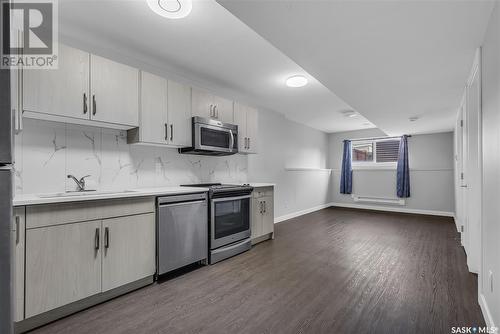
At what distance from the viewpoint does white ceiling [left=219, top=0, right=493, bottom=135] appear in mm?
1467

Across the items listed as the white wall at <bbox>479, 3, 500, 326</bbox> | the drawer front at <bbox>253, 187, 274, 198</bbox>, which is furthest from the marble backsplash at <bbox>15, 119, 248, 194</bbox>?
the white wall at <bbox>479, 3, 500, 326</bbox>

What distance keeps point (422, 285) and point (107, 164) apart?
136 inches

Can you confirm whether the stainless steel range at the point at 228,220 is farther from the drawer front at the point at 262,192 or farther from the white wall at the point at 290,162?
the white wall at the point at 290,162

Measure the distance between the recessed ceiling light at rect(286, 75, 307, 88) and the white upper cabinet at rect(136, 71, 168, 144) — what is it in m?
1.67

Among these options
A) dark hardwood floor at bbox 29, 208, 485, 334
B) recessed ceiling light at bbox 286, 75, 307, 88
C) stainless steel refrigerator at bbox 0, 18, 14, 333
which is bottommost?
dark hardwood floor at bbox 29, 208, 485, 334

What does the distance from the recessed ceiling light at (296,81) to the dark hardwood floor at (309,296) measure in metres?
2.38

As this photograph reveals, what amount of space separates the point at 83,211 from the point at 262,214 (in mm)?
2493

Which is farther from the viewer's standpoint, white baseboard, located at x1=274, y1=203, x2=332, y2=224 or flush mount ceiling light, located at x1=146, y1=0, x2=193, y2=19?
white baseboard, located at x1=274, y1=203, x2=332, y2=224

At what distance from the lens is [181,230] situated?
2.67 m

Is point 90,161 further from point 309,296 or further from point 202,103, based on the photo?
point 309,296

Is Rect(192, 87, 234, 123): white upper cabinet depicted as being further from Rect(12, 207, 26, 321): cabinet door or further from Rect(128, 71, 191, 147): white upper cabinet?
Rect(12, 207, 26, 321): cabinet door

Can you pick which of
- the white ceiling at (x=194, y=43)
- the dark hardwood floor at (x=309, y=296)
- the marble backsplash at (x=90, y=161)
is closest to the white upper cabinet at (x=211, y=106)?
the white ceiling at (x=194, y=43)

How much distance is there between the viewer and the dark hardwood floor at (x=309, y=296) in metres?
1.78

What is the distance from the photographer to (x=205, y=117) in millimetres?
3293
